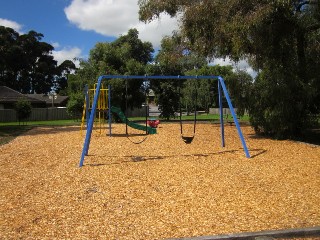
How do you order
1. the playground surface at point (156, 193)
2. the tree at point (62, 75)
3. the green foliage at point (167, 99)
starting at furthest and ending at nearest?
the tree at point (62, 75) → the green foliage at point (167, 99) → the playground surface at point (156, 193)

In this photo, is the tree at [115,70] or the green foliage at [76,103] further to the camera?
the green foliage at [76,103]

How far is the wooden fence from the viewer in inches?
1663

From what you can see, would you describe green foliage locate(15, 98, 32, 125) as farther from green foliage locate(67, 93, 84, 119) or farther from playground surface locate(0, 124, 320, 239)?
playground surface locate(0, 124, 320, 239)

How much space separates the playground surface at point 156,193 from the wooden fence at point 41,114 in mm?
Answer: 33140

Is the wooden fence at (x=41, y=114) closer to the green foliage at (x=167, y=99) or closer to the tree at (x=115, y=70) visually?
the tree at (x=115, y=70)

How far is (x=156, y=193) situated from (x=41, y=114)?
41.7 m

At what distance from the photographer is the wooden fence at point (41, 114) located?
42250 mm

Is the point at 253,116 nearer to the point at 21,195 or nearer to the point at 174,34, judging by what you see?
the point at 174,34

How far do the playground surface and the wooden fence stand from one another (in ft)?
109

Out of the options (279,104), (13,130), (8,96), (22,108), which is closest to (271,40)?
(279,104)

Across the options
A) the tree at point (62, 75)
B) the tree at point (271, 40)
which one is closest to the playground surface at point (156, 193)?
the tree at point (271, 40)

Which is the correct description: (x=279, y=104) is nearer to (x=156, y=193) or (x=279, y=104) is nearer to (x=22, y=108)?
(x=156, y=193)

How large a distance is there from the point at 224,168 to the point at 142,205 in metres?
3.37

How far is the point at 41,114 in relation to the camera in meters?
45.8
